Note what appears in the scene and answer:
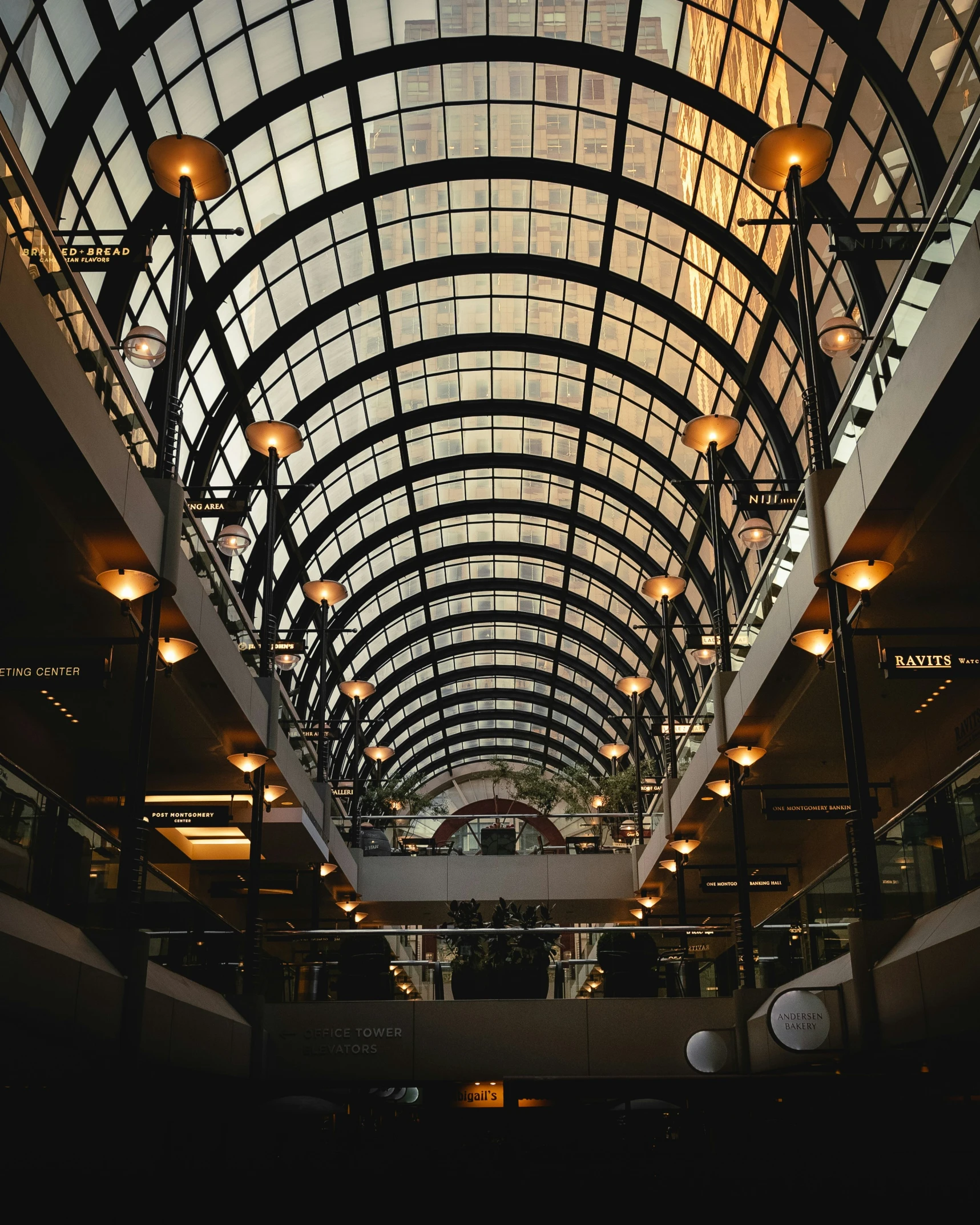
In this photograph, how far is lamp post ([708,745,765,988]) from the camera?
826 inches

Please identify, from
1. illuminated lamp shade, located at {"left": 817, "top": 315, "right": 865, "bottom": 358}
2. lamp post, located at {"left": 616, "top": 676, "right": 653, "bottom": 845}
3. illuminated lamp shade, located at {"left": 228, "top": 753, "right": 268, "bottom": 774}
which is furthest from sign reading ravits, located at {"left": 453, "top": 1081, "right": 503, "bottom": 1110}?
lamp post, located at {"left": 616, "top": 676, "right": 653, "bottom": 845}

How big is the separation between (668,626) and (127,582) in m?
20.3

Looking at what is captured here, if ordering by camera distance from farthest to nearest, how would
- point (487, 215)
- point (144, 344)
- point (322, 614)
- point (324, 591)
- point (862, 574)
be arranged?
point (322, 614)
point (324, 591)
point (487, 215)
point (144, 344)
point (862, 574)

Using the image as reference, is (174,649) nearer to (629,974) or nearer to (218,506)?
(218,506)

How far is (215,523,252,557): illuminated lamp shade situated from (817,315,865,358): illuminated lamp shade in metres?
11.5

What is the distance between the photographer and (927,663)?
1395cm

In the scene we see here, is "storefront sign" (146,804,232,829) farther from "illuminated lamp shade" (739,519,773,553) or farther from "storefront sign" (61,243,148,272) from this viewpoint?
"illuminated lamp shade" (739,519,773,553)

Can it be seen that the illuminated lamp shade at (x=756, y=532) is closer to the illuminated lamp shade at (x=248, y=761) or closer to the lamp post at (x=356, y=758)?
the illuminated lamp shade at (x=248, y=761)

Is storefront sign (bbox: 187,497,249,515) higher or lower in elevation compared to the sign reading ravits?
higher

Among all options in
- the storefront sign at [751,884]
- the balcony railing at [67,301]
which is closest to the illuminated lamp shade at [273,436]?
the balcony railing at [67,301]

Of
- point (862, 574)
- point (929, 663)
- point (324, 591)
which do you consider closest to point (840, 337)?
point (862, 574)

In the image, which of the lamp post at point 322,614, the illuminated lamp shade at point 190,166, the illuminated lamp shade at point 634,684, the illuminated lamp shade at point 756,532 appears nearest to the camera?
the illuminated lamp shade at point 190,166

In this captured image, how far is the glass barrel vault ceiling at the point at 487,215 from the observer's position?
18.7 meters

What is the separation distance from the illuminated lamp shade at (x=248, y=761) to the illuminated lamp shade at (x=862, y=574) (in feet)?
41.6
